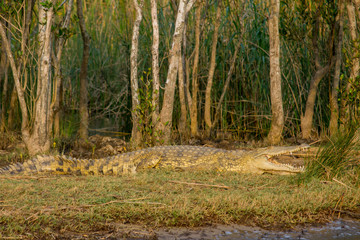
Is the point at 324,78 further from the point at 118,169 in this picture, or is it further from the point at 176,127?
the point at 118,169

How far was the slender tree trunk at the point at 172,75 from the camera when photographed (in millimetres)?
5746

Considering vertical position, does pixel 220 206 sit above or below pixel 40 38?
below

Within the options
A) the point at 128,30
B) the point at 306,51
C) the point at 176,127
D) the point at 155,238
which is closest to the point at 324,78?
the point at 306,51

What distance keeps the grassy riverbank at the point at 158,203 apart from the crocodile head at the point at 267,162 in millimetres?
314

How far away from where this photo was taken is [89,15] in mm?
9461

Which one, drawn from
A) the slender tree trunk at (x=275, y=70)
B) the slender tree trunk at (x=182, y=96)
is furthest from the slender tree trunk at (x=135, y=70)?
the slender tree trunk at (x=275, y=70)

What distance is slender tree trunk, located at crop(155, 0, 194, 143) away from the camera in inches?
226

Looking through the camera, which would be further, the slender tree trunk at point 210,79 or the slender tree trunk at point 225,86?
the slender tree trunk at point 225,86

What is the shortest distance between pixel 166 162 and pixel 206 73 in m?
2.87

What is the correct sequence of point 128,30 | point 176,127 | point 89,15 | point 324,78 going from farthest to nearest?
point 89,15, point 128,30, point 176,127, point 324,78

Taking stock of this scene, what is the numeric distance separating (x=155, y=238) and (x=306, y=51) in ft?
16.9

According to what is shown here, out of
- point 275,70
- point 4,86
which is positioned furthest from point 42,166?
point 275,70

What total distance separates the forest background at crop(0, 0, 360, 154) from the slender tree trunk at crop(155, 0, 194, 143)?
14 millimetres

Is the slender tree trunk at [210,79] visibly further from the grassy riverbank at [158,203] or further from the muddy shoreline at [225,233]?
the muddy shoreline at [225,233]
